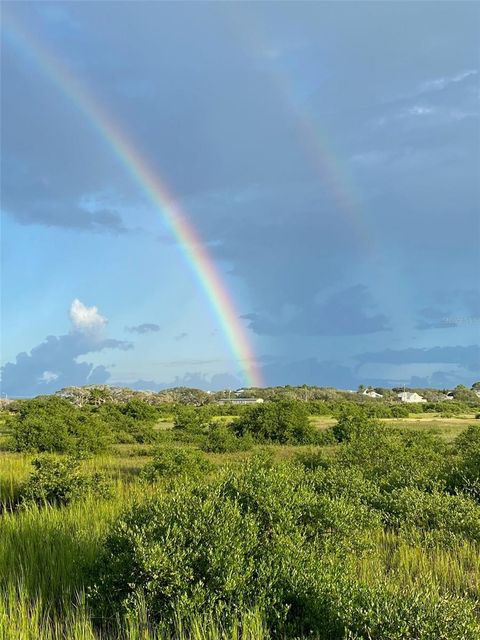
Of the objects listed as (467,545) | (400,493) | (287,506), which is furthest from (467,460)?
(287,506)

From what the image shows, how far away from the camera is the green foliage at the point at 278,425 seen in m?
32.4

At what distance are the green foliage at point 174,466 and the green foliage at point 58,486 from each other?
4.95ft

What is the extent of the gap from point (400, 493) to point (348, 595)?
5.95 meters

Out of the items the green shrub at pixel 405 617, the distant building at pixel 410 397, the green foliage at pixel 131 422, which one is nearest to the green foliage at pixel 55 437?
the green foliage at pixel 131 422

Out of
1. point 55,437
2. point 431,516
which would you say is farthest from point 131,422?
point 431,516

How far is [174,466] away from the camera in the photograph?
1470cm

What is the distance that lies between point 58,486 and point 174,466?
2984 millimetres

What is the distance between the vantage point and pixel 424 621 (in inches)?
169

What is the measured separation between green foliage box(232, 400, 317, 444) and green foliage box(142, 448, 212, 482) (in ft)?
53.0

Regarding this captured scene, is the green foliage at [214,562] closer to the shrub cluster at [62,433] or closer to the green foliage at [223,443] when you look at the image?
the shrub cluster at [62,433]

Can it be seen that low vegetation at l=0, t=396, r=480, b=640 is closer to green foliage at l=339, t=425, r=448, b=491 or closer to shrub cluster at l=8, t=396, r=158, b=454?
green foliage at l=339, t=425, r=448, b=491

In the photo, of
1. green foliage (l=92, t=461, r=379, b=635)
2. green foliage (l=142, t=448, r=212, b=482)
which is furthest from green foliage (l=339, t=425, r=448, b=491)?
green foliage (l=92, t=461, r=379, b=635)

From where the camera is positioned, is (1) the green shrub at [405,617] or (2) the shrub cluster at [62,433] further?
(2) the shrub cluster at [62,433]

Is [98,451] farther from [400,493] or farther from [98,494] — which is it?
[400,493]
